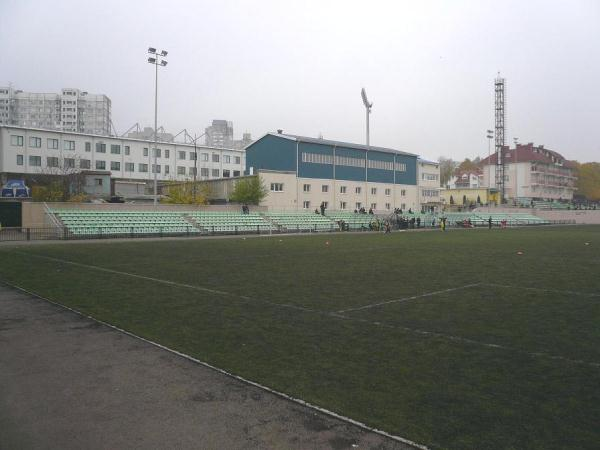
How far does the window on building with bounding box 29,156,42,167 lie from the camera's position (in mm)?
73394

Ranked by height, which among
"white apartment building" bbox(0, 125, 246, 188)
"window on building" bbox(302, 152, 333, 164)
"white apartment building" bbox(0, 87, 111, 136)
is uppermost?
"white apartment building" bbox(0, 87, 111, 136)

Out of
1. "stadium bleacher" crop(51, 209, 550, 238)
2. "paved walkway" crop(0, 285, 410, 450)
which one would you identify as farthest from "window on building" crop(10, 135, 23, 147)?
"paved walkway" crop(0, 285, 410, 450)

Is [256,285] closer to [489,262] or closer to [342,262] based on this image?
[342,262]

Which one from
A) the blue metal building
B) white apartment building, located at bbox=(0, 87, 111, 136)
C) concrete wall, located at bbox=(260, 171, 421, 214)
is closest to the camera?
concrete wall, located at bbox=(260, 171, 421, 214)

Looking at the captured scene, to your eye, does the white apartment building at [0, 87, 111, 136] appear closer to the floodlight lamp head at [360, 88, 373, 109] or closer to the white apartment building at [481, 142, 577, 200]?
the floodlight lamp head at [360, 88, 373, 109]

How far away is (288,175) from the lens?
61.1 meters

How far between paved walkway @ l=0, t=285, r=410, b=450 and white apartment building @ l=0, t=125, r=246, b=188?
62314 mm

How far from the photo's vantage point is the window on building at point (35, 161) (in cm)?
7339

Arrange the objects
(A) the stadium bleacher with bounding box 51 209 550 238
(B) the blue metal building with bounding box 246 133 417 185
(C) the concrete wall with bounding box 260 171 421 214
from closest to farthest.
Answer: (A) the stadium bleacher with bounding box 51 209 550 238 < (C) the concrete wall with bounding box 260 171 421 214 < (B) the blue metal building with bounding box 246 133 417 185

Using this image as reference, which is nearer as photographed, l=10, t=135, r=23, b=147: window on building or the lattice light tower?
l=10, t=135, r=23, b=147: window on building

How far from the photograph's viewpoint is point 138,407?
533cm

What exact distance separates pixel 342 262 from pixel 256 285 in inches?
282

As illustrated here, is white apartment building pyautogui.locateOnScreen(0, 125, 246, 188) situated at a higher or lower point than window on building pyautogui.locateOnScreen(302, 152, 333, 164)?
higher

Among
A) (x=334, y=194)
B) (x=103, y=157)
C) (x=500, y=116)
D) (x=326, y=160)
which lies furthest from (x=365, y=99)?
(x=103, y=157)
